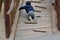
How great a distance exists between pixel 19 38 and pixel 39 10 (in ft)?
4.69

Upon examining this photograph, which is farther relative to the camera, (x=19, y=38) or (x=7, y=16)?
(x=19, y=38)

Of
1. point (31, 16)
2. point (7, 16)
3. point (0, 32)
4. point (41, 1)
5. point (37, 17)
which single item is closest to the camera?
point (7, 16)

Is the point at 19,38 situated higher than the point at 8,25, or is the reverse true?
the point at 8,25

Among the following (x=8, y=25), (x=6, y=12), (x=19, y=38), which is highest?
(x=6, y=12)

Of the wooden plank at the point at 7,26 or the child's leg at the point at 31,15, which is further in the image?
the child's leg at the point at 31,15

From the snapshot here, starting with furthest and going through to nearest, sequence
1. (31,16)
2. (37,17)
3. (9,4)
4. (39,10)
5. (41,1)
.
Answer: (41,1)
(39,10)
(37,17)
(31,16)
(9,4)

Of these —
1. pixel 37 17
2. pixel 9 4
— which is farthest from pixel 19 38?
pixel 37 17

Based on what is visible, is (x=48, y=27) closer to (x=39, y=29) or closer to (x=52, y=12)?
(x=39, y=29)

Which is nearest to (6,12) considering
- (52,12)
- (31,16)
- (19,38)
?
(19,38)

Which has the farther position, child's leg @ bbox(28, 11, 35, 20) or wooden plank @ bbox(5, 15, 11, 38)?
child's leg @ bbox(28, 11, 35, 20)

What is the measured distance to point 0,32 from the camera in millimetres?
2789

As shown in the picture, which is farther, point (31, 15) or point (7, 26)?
point (31, 15)

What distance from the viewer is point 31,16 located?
3.22 m

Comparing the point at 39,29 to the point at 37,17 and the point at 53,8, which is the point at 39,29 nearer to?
the point at 37,17
